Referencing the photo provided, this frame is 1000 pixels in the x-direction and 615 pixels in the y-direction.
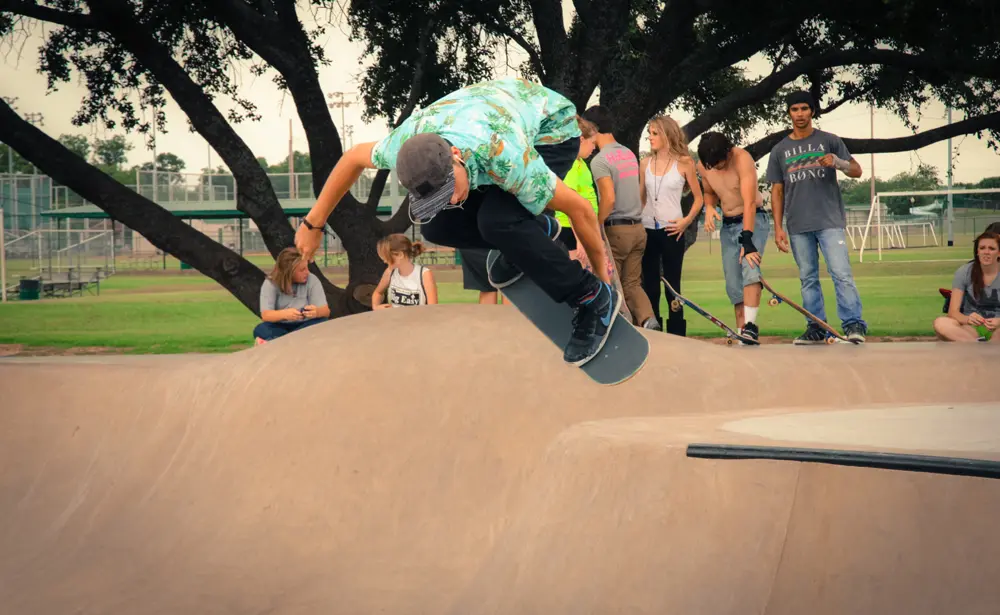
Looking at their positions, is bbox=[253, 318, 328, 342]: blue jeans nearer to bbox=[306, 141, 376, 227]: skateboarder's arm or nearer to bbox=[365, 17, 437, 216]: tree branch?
bbox=[306, 141, 376, 227]: skateboarder's arm

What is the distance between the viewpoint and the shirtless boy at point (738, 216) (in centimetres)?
589

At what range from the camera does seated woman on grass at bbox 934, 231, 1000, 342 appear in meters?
5.73

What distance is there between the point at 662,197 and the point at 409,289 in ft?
6.72

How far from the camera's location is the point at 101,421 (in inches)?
188

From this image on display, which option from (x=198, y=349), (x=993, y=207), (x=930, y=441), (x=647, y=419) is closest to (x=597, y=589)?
(x=647, y=419)

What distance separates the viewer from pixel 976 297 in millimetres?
5848

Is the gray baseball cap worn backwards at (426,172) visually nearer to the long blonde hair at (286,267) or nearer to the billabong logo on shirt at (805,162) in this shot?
the long blonde hair at (286,267)

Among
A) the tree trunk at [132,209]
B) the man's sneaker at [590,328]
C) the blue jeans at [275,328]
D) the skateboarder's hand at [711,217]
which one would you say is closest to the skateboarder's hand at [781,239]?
the skateboarder's hand at [711,217]

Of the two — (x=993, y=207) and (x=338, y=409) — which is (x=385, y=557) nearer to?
(x=338, y=409)

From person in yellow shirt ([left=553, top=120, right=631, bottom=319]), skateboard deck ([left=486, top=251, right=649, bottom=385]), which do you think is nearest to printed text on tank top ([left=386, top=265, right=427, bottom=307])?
person in yellow shirt ([left=553, top=120, right=631, bottom=319])

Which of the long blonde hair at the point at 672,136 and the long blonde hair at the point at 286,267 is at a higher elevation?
the long blonde hair at the point at 672,136

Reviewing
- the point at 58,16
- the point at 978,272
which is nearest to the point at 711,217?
the point at 978,272

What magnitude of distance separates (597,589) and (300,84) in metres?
8.86

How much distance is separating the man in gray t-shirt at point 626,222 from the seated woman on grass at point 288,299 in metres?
2.22
